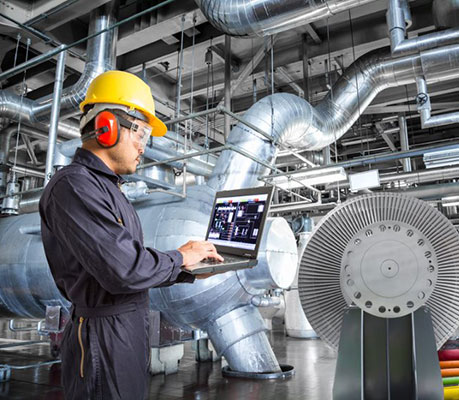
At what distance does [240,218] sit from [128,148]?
845 millimetres

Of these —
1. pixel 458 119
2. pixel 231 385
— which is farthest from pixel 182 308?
pixel 458 119

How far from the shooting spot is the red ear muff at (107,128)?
3.93ft

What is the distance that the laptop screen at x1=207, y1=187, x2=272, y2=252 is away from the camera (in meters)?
1.85

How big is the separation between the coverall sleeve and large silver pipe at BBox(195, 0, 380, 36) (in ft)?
9.14

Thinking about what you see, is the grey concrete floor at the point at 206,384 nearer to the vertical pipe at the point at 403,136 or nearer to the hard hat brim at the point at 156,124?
the hard hat brim at the point at 156,124

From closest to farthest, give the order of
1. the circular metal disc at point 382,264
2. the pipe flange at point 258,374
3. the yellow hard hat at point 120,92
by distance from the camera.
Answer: the circular metal disc at point 382,264 → the yellow hard hat at point 120,92 → the pipe flange at point 258,374

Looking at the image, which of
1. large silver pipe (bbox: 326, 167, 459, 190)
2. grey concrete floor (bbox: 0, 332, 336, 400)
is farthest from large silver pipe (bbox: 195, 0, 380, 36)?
large silver pipe (bbox: 326, 167, 459, 190)

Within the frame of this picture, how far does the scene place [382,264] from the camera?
1.19 metres

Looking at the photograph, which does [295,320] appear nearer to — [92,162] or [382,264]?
[382,264]

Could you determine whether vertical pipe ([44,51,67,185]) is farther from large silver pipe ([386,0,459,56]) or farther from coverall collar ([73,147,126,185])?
large silver pipe ([386,0,459,56])

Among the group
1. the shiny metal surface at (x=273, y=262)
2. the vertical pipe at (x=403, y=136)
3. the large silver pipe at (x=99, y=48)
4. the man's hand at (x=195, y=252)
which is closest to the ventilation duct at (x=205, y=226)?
the shiny metal surface at (x=273, y=262)

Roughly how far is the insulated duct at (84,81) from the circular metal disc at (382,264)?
389 cm

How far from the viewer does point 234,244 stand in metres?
1.88

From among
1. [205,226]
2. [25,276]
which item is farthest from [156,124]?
[25,276]
